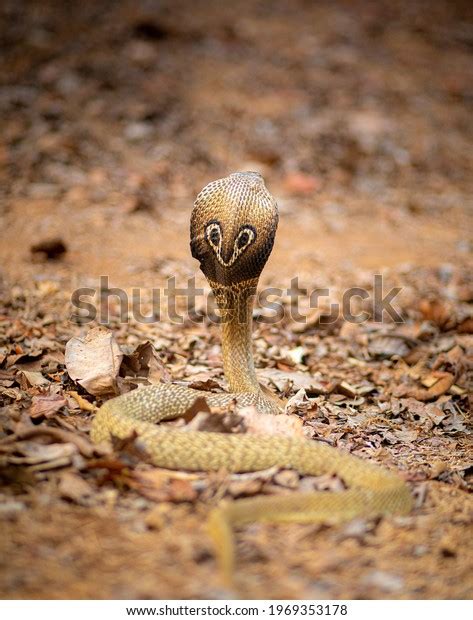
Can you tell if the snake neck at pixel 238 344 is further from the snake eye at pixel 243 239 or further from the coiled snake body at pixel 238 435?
the snake eye at pixel 243 239

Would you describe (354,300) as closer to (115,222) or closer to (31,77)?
(115,222)

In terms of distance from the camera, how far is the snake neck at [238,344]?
4223 mm

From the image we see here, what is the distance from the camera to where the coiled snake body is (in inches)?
117

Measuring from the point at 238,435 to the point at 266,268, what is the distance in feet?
14.3

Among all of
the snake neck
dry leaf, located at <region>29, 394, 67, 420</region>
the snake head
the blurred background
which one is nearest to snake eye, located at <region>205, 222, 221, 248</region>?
the snake head

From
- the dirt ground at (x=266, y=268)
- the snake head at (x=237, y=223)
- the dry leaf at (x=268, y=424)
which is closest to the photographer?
the dirt ground at (x=266, y=268)

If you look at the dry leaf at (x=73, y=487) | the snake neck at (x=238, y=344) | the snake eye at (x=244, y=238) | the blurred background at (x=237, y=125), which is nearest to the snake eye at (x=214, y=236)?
the snake eye at (x=244, y=238)

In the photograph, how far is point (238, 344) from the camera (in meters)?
4.36

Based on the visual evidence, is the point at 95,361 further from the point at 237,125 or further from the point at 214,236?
the point at 237,125

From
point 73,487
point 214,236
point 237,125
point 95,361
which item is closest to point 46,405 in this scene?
point 95,361

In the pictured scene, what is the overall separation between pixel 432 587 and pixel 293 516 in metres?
0.57

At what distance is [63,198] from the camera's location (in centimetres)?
886

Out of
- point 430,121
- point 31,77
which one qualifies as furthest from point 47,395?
point 430,121

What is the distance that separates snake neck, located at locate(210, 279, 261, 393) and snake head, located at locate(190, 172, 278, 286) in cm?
27
